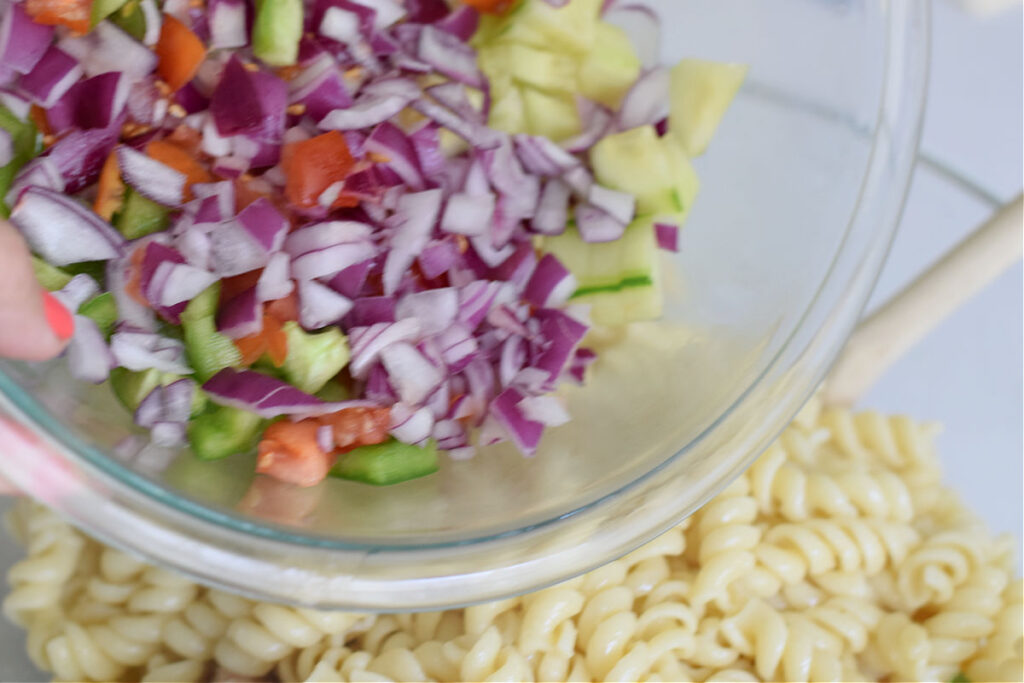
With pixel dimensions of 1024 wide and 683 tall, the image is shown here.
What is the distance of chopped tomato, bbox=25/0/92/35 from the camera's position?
112 centimetres

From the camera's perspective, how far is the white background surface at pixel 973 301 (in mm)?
1956

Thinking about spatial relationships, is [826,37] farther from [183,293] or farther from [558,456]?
[183,293]

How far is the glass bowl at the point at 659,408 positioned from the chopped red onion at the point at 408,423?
0.24 ft

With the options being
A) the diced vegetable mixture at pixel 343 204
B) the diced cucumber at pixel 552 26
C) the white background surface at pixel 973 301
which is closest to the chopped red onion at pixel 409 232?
the diced vegetable mixture at pixel 343 204

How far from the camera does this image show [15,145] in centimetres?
116

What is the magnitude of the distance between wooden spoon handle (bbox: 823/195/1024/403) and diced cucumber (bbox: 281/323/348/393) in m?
0.98

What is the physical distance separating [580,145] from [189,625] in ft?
3.25

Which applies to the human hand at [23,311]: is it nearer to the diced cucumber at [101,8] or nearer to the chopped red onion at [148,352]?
the chopped red onion at [148,352]

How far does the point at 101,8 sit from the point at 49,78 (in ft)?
0.37

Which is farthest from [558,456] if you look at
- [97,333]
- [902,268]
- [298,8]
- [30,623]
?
[902,268]

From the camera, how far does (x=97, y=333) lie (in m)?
1.12

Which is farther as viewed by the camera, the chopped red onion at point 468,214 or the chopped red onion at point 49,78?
the chopped red onion at point 468,214

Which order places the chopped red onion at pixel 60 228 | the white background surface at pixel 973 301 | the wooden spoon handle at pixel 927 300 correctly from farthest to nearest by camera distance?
the white background surface at pixel 973 301 < the wooden spoon handle at pixel 927 300 < the chopped red onion at pixel 60 228

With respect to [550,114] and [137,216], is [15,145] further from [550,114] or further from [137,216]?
[550,114]
